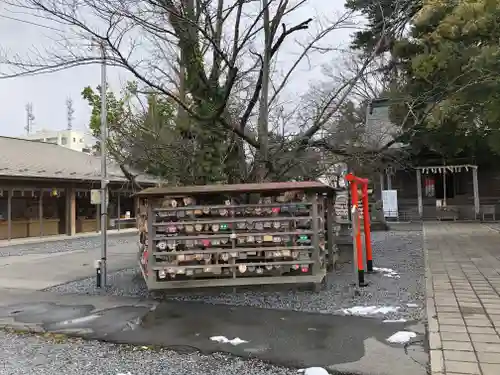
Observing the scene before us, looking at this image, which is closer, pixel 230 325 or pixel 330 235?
pixel 230 325

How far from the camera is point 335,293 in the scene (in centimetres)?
754

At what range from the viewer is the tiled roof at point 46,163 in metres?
20.2

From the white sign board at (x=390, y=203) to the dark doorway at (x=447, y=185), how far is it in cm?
333

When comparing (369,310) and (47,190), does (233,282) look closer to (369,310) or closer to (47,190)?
(369,310)

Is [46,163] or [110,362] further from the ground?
[46,163]

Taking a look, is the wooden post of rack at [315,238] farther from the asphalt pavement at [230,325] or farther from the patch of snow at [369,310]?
the patch of snow at [369,310]

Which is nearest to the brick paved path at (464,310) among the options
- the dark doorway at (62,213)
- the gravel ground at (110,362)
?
Result: the gravel ground at (110,362)

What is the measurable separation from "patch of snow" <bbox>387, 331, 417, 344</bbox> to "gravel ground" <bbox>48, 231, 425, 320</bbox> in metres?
0.74

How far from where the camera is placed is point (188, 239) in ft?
25.1

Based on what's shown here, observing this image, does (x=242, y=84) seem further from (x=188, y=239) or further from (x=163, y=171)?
(x=188, y=239)

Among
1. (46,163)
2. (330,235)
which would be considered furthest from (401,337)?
(46,163)

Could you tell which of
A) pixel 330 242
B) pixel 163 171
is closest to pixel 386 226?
pixel 330 242

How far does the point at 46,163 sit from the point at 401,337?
2171 cm

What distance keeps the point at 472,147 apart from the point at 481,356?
20.6 m
